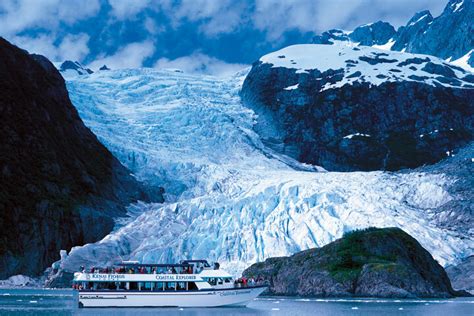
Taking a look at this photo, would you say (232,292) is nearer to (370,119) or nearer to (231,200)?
(231,200)

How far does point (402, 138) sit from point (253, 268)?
95.9 m

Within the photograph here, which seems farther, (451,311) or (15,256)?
(15,256)

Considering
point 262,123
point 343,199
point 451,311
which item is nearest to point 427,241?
point 343,199

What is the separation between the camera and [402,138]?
7520 inches

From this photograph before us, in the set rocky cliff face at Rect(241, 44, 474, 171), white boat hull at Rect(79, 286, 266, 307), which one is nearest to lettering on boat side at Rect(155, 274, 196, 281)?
white boat hull at Rect(79, 286, 266, 307)

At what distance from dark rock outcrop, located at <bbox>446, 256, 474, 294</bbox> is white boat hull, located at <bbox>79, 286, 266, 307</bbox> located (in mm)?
44450

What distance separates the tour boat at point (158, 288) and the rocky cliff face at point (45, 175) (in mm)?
50311

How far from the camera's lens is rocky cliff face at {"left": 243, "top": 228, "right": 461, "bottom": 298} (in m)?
89.6

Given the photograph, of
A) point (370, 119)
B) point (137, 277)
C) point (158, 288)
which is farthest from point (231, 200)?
point (370, 119)

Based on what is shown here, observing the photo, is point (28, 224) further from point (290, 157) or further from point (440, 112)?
point (440, 112)

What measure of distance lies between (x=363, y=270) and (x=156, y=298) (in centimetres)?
2625

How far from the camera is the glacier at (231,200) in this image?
116 meters

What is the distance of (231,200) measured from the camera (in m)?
124

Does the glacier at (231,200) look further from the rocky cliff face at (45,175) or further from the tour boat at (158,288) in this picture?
the tour boat at (158,288)
